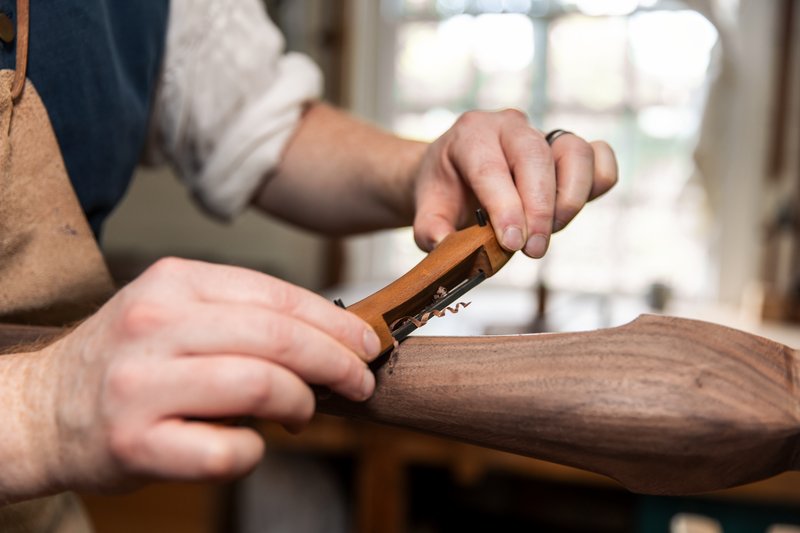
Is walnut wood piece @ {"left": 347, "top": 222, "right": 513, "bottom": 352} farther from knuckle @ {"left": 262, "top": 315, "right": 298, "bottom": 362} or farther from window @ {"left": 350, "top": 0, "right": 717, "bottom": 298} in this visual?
window @ {"left": 350, "top": 0, "right": 717, "bottom": 298}

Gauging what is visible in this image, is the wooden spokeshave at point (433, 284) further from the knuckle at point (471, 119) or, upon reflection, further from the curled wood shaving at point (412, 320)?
the knuckle at point (471, 119)

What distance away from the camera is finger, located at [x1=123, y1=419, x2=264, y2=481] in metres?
0.38

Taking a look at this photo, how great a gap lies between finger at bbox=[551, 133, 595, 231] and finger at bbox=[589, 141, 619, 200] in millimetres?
11

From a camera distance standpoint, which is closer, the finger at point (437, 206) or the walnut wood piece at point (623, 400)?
the walnut wood piece at point (623, 400)

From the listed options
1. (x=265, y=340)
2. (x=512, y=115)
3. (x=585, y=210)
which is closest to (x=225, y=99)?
(x=512, y=115)

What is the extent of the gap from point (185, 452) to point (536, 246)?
378mm

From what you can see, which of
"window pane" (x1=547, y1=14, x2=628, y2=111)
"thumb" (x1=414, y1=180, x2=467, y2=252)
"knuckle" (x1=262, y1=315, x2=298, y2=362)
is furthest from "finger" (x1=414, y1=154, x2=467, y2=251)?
"window pane" (x1=547, y1=14, x2=628, y2=111)

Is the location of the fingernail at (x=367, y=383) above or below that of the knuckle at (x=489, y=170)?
below

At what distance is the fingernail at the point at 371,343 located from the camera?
47 cm

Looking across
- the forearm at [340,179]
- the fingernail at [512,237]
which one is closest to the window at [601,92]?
the forearm at [340,179]

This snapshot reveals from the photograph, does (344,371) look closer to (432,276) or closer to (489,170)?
(432,276)

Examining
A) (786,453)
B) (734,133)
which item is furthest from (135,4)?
(734,133)

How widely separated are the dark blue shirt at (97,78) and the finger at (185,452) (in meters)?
0.40

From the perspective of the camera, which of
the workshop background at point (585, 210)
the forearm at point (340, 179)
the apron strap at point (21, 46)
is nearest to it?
the apron strap at point (21, 46)
